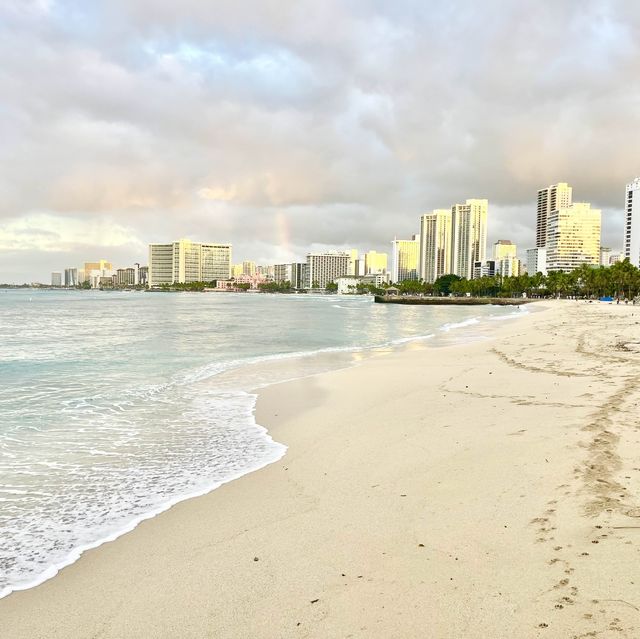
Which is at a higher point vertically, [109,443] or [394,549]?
[394,549]

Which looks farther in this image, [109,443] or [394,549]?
[109,443]

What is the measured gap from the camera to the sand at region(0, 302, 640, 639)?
3.70 meters

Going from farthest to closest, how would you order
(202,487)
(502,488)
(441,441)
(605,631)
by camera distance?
(441,441) < (202,487) < (502,488) < (605,631)

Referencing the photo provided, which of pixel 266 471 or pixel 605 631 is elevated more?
pixel 605 631

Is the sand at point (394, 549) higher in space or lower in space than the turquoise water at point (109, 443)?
higher

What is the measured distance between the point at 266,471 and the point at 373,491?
1904 millimetres

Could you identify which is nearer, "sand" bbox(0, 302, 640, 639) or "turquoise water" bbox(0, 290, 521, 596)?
"sand" bbox(0, 302, 640, 639)

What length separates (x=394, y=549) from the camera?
15.5 feet

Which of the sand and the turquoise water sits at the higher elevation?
the sand

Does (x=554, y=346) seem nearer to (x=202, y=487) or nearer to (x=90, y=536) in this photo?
(x=202, y=487)

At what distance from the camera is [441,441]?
27.5ft

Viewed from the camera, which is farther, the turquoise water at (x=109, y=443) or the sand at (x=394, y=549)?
the turquoise water at (x=109, y=443)

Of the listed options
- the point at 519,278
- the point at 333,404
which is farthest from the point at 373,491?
the point at 519,278

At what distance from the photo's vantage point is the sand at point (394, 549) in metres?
3.70
